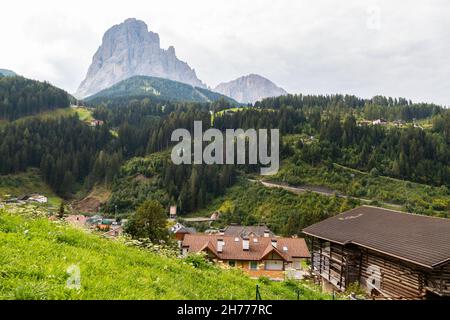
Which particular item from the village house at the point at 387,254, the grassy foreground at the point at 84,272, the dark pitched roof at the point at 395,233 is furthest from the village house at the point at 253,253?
the grassy foreground at the point at 84,272

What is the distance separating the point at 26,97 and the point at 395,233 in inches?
7258

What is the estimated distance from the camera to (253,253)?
128 feet

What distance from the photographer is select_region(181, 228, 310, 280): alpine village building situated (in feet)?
123

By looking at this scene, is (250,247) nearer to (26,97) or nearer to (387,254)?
(387,254)

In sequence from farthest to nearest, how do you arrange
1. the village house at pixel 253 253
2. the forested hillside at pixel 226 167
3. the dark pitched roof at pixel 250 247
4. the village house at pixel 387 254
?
the forested hillside at pixel 226 167 → the dark pitched roof at pixel 250 247 → the village house at pixel 253 253 → the village house at pixel 387 254

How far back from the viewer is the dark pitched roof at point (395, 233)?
1527cm

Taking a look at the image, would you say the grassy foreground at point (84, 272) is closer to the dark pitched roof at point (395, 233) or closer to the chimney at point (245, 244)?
the dark pitched roof at point (395, 233)

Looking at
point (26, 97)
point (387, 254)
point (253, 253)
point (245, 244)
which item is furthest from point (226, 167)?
point (26, 97)

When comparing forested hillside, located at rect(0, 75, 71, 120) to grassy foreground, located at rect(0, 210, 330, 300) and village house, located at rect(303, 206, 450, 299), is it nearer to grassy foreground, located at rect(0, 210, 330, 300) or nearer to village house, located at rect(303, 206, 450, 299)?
village house, located at rect(303, 206, 450, 299)

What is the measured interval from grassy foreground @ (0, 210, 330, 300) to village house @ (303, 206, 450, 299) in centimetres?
905

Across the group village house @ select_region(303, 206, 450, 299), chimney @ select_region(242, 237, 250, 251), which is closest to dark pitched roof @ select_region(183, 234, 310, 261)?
chimney @ select_region(242, 237, 250, 251)

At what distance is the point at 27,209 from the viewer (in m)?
10.5

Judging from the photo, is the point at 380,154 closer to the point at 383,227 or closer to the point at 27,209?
the point at 383,227
